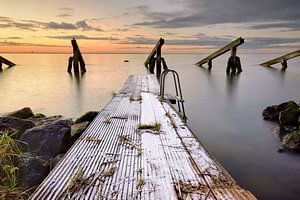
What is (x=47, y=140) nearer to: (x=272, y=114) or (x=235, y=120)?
(x=235, y=120)

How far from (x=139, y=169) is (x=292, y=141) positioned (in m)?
5.25

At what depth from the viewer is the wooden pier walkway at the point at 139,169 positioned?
2.13 meters

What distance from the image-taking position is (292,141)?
6.42 meters

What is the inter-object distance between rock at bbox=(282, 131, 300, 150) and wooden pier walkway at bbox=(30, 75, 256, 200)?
3638 millimetres

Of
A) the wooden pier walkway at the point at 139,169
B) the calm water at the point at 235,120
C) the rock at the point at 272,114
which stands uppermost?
the wooden pier walkway at the point at 139,169

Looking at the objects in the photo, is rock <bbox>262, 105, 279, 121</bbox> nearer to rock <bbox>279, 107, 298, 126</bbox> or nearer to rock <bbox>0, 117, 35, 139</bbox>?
rock <bbox>279, 107, 298, 126</bbox>

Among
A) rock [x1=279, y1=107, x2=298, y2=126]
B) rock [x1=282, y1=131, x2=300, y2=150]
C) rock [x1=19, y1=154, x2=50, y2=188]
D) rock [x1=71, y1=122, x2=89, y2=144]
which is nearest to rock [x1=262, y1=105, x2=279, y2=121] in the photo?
rock [x1=279, y1=107, x2=298, y2=126]

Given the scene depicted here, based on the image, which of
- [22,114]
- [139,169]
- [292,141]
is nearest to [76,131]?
[22,114]

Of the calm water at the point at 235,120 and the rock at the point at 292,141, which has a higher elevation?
the rock at the point at 292,141

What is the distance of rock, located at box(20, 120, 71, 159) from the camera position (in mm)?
5219

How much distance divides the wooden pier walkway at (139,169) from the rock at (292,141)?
364 centimetres

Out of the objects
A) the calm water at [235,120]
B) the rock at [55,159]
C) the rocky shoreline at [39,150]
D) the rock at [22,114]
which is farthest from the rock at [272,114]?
the rock at [22,114]

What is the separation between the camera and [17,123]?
654cm

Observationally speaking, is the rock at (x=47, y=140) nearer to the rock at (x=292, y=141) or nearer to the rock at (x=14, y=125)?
the rock at (x=14, y=125)
